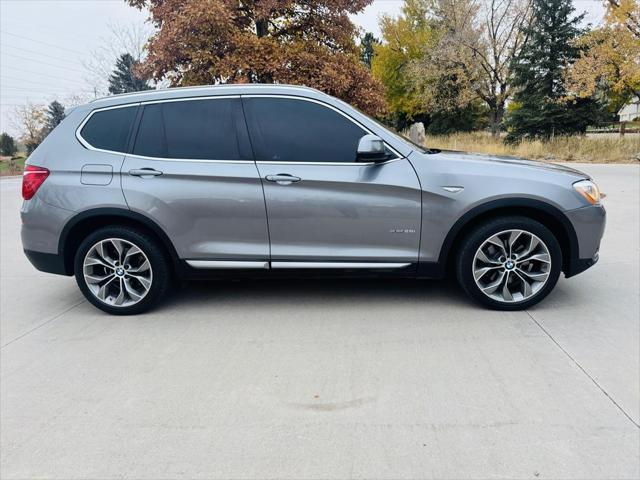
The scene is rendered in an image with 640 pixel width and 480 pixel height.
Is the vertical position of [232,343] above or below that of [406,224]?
below

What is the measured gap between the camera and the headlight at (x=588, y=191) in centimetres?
396

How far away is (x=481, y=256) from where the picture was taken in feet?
13.1

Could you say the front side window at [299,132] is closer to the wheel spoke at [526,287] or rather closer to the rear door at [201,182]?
the rear door at [201,182]

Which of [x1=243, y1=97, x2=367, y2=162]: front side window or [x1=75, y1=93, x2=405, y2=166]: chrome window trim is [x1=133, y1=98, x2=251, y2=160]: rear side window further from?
[x1=243, y1=97, x2=367, y2=162]: front side window

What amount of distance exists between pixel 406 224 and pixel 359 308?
87 cm

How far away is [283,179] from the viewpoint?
13.0ft

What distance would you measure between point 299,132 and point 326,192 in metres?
0.58

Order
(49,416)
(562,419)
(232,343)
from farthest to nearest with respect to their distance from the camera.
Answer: (232,343)
(49,416)
(562,419)

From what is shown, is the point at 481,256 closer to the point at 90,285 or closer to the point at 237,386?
the point at 237,386

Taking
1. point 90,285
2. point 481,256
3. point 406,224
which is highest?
point 406,224

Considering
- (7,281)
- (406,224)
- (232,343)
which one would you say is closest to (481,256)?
(406,224)

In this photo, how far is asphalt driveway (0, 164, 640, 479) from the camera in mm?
2295

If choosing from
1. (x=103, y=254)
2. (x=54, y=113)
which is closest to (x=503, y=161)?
(x=103, y=254)

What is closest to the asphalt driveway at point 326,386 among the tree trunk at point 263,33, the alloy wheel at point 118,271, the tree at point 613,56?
the alloy wheel at point 118,271
